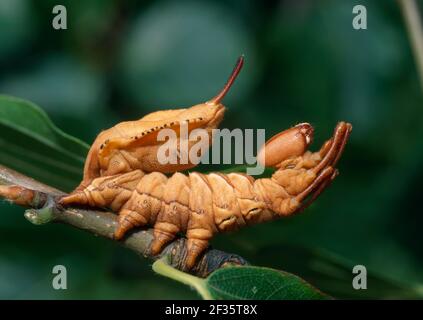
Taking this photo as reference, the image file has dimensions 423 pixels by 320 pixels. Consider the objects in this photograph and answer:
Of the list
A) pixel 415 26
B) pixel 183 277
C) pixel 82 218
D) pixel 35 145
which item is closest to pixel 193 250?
pixel 183 277

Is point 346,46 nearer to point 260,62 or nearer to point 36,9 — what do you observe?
point 260,62

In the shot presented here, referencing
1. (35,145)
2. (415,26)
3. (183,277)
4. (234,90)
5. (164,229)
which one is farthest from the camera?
(234,90)

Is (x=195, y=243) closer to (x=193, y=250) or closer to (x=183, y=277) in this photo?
(x=193, y=250)

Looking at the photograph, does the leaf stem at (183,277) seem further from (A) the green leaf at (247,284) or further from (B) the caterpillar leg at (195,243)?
(B) the caterpillar leg at (195,243)

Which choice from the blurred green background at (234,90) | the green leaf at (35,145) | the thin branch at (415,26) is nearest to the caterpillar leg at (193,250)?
the green leaf at (35,145)

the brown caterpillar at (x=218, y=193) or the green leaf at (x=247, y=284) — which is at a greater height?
the brown caterpillar at (x=218, y=193)

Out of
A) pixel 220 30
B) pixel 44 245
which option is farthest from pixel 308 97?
pixel 44 245
